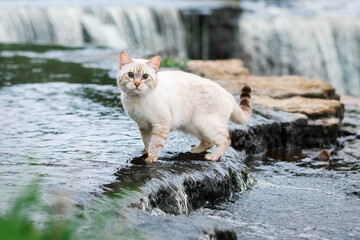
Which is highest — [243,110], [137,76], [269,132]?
[137,76]

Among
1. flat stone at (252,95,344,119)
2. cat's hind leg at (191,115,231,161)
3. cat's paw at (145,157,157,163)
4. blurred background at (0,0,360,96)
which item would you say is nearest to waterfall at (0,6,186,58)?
blurred background at (0,0,360,96)

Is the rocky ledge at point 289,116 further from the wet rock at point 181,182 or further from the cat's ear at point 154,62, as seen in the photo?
the cat's ear at point 154,62

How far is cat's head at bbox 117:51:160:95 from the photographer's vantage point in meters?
4.45

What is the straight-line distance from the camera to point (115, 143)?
18.5 feet

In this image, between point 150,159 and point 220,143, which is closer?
point 150,159

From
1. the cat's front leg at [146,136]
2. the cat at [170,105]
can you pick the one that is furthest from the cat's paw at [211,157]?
the cat's front leg at [146,136]

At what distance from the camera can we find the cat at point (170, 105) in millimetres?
4523

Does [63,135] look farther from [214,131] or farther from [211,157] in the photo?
[214,131]

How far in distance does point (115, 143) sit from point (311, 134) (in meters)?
3.39

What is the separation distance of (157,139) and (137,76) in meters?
0.63

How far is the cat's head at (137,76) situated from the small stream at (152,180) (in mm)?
712

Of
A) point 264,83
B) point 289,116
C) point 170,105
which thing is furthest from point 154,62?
point 264,83

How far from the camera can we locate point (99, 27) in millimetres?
17828

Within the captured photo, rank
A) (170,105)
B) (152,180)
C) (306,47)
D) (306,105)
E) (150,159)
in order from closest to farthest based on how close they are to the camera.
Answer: (152,180) → (170,105) → (150,159) → (306,105) → (306,47)
